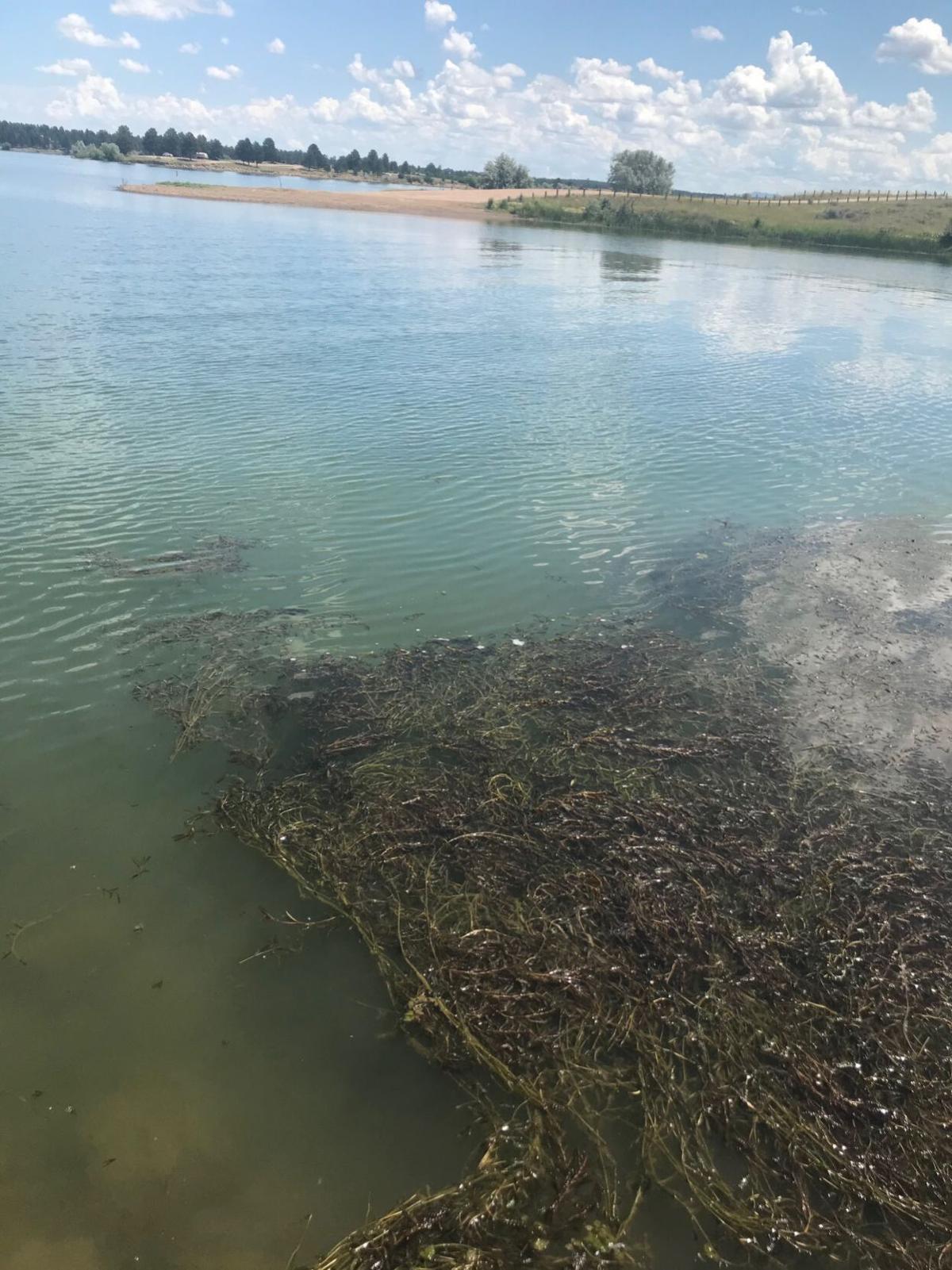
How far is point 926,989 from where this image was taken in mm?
6691

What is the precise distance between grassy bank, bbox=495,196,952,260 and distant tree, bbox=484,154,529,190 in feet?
160

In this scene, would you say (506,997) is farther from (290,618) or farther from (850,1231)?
(290,618)

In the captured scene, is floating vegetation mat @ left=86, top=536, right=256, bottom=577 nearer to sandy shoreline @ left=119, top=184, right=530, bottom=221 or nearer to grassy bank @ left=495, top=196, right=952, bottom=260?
grassy bank @ left=495, top=196, right=952, bottom=260

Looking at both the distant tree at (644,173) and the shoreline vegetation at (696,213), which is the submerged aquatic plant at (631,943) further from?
the distant tree at (644,173)

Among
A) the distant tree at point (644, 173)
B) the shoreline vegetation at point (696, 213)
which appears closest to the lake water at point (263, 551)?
the shoreline vegetation at point (696, 213)

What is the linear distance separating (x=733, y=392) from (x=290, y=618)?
21.3m

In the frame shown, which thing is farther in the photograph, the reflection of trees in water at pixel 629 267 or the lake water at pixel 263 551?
the reflection of trees in water at pixel 629 267

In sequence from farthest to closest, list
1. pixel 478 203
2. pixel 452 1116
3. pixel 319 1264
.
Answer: pixel 478 203, pixel 452 1116, pixel 319 1264

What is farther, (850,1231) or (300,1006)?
(300,1006)

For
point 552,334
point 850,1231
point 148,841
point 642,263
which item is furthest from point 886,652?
point 642,263

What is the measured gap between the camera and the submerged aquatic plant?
517 centimetres

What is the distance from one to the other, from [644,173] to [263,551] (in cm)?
14486

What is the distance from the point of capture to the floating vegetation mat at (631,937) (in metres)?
5.16

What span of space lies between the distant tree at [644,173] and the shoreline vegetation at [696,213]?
12.2 ft
